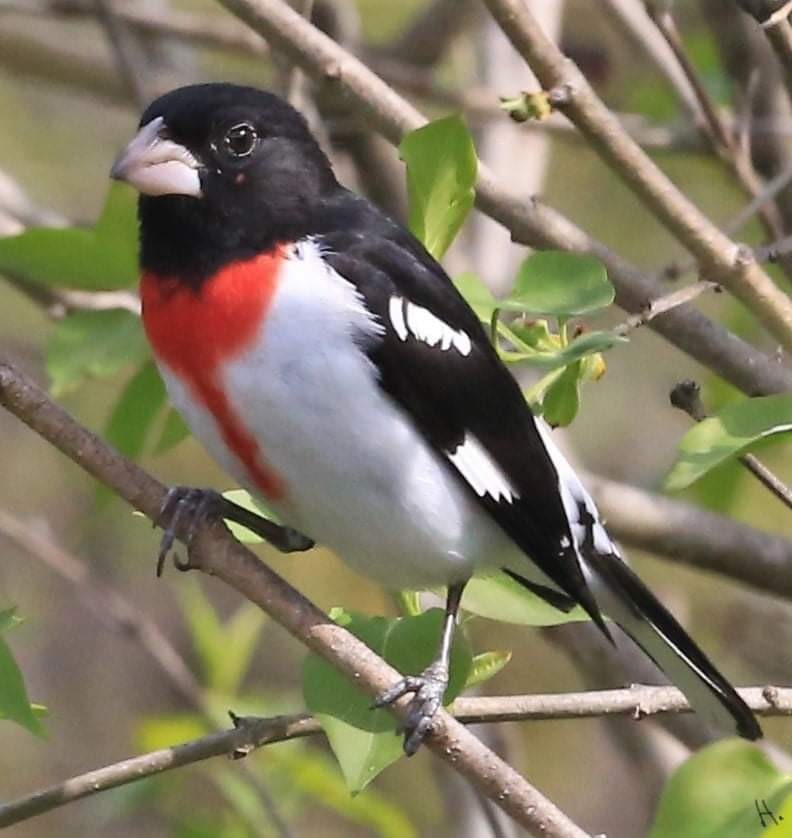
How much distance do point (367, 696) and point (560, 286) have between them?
48 centimetres

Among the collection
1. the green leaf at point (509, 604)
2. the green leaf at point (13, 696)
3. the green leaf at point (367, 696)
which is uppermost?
the green leaf at point (13, 696)

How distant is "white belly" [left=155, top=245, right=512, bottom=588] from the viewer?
194 centimetres

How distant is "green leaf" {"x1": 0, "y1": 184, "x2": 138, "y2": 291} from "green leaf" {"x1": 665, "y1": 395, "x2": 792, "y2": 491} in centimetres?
82

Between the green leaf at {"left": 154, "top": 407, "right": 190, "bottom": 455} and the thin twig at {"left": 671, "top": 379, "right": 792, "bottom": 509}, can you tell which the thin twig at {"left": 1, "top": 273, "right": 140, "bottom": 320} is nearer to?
the green leaf at {"left": 154, "top": 407, "right": 190, "bottom": 455}

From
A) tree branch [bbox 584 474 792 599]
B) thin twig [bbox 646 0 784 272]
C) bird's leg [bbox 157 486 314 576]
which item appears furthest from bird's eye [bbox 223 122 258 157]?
tree branch [bbox 584 474 792 599]

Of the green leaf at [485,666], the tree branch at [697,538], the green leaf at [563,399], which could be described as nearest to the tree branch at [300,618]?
the green leaf at [485,666]

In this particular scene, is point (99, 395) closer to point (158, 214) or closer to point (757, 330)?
point (757, 330)

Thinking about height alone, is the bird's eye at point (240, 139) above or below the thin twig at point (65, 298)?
above

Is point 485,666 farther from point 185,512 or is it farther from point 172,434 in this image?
point 172,434

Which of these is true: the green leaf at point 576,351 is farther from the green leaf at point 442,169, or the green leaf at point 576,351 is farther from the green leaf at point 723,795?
the green leaf at point 723,795

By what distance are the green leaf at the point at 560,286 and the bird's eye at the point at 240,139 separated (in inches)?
16.8

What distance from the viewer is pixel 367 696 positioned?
179cm

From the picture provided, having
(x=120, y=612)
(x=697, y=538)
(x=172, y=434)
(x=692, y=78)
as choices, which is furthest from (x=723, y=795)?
(x=120, y=612)

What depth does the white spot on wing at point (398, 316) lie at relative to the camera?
2023 millimetres
